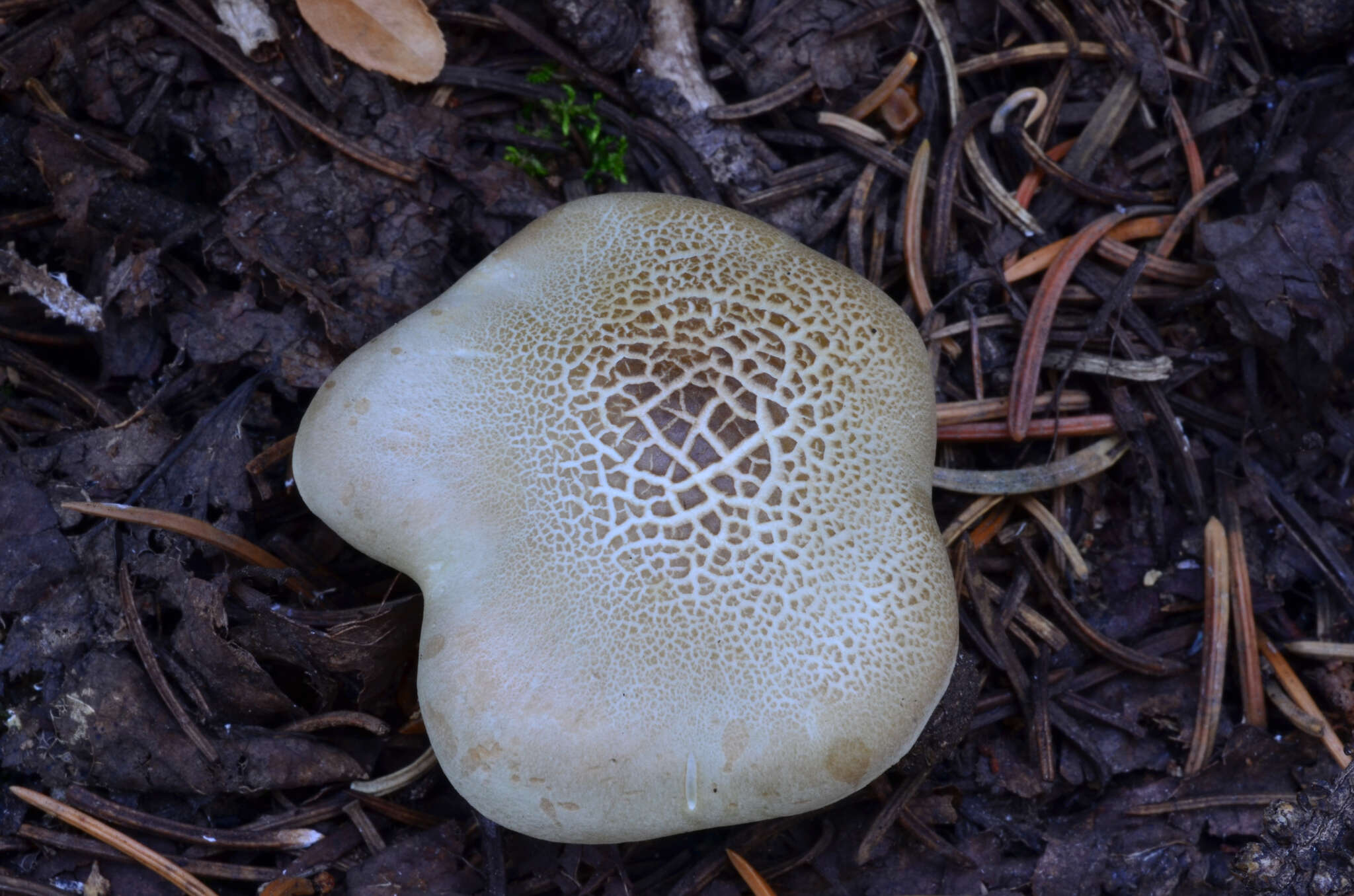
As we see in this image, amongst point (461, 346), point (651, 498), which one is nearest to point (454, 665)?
point (651, 498)

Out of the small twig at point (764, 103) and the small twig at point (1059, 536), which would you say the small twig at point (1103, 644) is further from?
the small twig at point (764, 103)

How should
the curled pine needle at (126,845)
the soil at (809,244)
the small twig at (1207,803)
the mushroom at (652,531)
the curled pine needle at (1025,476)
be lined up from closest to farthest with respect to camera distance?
the mushroom at (652,531), the curled pine needle at (126,845), the soil at (809,244), the small twig at (1207,803), the curled pine needle at (1025,476)

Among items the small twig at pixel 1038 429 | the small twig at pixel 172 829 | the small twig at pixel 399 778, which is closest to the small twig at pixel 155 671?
the small twig at pixel 172 829

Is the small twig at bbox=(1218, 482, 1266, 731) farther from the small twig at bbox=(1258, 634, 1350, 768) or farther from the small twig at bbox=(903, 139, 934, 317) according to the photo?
the small twig at bbox=(903, 139, 934, 317)

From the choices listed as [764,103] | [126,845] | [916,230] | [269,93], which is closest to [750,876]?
[126,845]

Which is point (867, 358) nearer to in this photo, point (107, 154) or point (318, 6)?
point (318, 6)

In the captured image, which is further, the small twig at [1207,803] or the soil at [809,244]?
the small twig at [1207,803]

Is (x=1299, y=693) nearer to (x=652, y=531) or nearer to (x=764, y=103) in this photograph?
(x=652, y=531)
